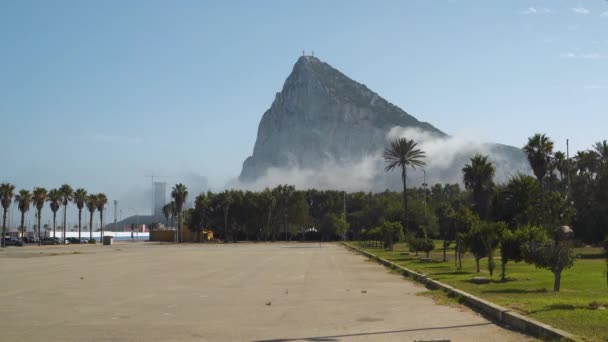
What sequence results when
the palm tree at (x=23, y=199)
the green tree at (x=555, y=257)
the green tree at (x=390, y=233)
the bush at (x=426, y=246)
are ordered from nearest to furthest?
1. the green tree at (x=555, y=257)
2. the bush at (x=426, y=246)
3. the green tree at (x=390, y=233)
4. the palm tree at (x=23, y=199)

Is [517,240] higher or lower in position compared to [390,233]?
higher

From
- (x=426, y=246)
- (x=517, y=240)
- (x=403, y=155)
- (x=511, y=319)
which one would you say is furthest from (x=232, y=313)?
(x=403, y=155)

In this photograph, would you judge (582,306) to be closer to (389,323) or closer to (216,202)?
(389,323)

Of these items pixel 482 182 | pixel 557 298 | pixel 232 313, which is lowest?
pixel 232 313

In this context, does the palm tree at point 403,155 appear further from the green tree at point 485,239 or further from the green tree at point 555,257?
the green tree at point 555,257

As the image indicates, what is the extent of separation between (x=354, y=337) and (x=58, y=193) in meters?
132

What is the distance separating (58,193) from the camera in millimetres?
134500

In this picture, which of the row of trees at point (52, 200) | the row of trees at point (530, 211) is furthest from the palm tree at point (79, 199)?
the row of trees at point (530, 211)

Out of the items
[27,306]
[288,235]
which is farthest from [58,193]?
[27,306]

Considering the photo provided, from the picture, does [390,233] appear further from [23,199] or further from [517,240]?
[23,199]

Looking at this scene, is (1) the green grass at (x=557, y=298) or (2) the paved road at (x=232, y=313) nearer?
(1) the green grass at (x=557, y=298)

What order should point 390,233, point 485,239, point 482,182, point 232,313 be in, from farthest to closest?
point 482,182 → point 390,233 → point 485,239 → point 232,313

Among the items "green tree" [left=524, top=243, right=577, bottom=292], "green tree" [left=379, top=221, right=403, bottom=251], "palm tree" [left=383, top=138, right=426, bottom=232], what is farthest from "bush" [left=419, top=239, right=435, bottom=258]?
"palm tree" [left=383, top=138, right=426, bottom=232]

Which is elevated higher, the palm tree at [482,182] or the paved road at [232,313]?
the palm tree at [482,182]
